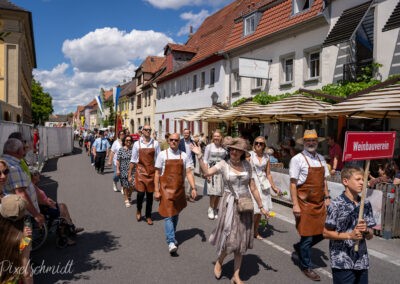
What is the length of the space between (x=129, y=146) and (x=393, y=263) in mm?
6542

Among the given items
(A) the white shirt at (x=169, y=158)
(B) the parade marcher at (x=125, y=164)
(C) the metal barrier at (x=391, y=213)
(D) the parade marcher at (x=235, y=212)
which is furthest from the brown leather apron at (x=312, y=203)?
(B) the parade marcher at (x=125, y=164)

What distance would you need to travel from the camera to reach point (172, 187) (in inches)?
225

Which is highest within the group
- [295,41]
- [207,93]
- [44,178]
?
[295,41]

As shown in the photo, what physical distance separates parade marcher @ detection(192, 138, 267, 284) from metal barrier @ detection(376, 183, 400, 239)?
11.5 feet

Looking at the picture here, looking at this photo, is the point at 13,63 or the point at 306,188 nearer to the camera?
the point at 306,188

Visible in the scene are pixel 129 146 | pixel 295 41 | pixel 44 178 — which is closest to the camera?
pixel 129 146

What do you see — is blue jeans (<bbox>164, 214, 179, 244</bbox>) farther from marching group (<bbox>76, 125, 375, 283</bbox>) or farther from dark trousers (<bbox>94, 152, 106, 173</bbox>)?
dark trousers (<bbox>94, 152, 106, 173</bbox>)

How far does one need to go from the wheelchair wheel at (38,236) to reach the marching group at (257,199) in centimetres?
181

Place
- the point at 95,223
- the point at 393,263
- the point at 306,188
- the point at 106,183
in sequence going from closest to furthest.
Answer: the point at 306,188, the point at 393,263, the point at 95,223, the point at 106,183

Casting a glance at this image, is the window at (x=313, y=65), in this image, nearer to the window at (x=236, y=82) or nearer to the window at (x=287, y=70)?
the window at (x=287, y=70)

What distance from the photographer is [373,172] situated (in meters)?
10.6

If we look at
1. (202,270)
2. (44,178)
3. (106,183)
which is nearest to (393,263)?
(202,270)

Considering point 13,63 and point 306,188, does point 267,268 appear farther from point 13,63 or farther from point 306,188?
point 13,63

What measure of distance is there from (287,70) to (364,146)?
47.4 ft
